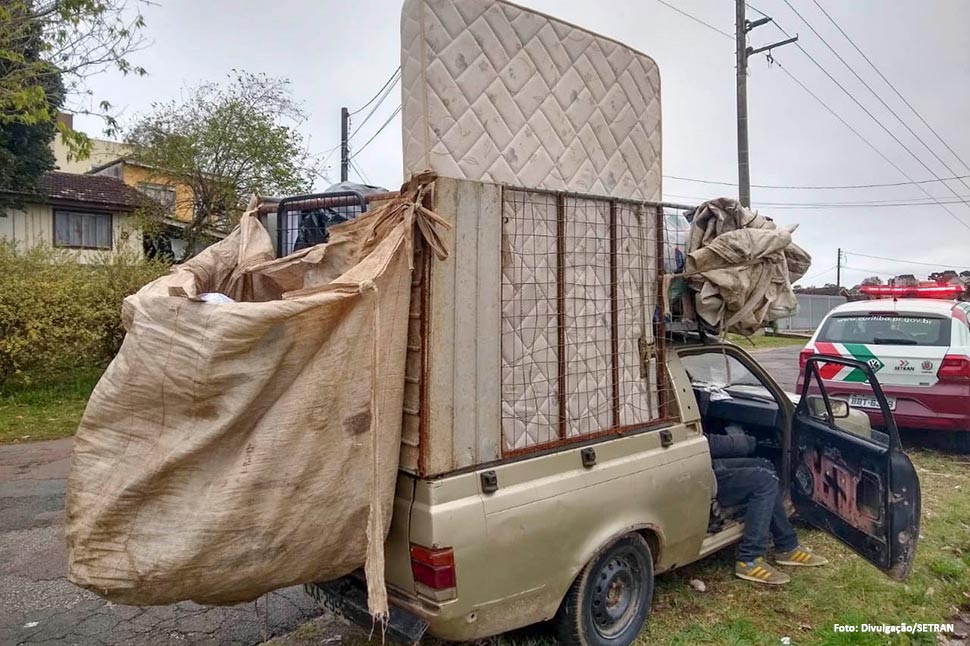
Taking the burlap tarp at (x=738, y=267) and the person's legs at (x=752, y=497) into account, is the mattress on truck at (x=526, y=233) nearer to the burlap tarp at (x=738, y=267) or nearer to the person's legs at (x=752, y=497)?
the burlap tarp at (x=738, y=267)

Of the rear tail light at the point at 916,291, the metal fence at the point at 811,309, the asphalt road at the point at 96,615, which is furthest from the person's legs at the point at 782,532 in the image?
the metal fence at the point at 811,309

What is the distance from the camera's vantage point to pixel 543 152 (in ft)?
10.0

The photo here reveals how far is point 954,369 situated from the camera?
6680 millimetres

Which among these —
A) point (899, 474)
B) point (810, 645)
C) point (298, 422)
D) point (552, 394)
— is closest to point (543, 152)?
point (552, 394)

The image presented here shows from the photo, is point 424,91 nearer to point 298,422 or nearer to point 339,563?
point 298,422

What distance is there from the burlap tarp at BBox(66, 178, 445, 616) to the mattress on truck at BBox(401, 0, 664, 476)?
0.31 metres

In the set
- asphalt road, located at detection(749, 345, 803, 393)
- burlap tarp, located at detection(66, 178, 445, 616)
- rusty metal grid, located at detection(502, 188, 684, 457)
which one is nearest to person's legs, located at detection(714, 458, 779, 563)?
rusty metal grid, located at detection(502, 188, 684, 457)

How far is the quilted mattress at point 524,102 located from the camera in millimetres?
2674

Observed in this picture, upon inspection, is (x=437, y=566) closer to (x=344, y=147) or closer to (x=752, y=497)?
(x=752, y=497)

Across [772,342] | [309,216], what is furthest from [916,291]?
[772,342]

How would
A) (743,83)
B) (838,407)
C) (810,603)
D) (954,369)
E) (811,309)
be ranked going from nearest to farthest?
(810,603), (838,407), (954,369), (743,83), (811,309)

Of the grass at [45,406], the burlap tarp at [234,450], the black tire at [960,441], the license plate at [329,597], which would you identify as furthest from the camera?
the grass at [45,406]

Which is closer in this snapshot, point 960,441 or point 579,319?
point 579,319

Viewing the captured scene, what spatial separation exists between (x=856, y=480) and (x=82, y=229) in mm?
23472
